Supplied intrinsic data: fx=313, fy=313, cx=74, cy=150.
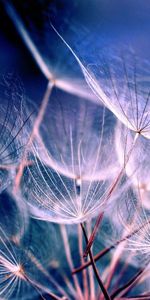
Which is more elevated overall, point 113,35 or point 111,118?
point 113,35

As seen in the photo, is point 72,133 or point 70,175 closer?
point 70,175

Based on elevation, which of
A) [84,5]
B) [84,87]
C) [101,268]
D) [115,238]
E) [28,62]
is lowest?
[101,268]

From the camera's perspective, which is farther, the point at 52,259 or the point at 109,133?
the point at 52,259

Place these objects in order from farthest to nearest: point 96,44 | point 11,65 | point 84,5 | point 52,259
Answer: point 52,259 → point 11,65 → point 84,5 → point 96,44

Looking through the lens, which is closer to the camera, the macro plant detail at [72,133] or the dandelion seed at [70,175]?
the macro plant detail at [72,133]

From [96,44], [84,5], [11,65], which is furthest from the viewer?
[11,65]

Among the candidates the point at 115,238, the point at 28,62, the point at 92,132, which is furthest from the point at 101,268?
the point at 28,62

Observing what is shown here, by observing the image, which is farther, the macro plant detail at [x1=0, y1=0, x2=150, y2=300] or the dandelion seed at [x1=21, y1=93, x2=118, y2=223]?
the dandelion seed at [x1=21, y1=93, x2=118, y2=223]

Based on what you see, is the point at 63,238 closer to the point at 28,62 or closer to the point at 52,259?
the point at 52,259
